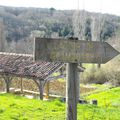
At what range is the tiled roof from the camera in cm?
1659

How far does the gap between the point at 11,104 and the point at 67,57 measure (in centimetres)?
712

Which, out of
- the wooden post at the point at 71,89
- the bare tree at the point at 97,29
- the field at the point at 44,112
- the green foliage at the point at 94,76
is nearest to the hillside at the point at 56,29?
the bare tree at the point at 97,29

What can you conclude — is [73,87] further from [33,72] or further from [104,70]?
[104,70]

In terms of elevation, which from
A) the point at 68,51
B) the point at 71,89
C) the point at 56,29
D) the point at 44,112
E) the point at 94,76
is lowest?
the point at 94,76

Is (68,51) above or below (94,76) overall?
above

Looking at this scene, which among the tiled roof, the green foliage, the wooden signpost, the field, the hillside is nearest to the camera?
the wooden signpost

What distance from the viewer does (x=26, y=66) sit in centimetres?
1733

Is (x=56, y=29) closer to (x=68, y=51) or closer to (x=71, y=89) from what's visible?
(x=71, y=89)

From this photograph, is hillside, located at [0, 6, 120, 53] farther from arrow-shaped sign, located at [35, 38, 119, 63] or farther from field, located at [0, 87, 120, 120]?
arrow-shaped sign, located at [35, 38, 119, 63]

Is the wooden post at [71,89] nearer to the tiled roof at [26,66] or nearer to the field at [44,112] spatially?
the field at [44,112]

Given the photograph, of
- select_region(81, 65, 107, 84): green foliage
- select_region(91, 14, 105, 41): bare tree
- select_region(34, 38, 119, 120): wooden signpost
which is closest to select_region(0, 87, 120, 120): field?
select_region(34, 38, 119, 120): wooden signpost

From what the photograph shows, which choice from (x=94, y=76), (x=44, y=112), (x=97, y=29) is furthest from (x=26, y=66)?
(x=97, y=29)

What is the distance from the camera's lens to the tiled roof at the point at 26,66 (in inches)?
653

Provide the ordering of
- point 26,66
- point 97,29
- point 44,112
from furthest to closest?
point 97,29
point 26,66
point 44,112
